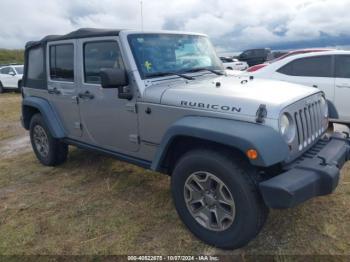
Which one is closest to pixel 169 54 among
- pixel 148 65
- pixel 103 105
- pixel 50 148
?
pixel 148 65

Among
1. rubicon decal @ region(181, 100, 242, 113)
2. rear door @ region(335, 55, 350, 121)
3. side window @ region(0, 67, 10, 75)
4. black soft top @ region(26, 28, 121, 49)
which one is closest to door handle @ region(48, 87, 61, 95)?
black soft top @ region(26, 28, 121, 49)

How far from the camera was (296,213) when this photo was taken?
3457mm

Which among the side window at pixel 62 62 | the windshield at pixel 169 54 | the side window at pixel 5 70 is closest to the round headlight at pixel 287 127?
the windshield at pixel 169 54

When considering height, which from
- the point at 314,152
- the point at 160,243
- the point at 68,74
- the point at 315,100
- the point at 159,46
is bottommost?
the point at 160,243

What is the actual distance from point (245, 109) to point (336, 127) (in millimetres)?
1698

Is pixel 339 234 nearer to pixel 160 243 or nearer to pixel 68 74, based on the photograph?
pixel 160 243

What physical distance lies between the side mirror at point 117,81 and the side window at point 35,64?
6.81 ft

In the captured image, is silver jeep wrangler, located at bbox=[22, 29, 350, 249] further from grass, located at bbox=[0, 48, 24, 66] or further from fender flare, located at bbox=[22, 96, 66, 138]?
grass, located at bbox=[0, 48, 24, 66]

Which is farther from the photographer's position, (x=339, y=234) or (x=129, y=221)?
(x=129, y=221)

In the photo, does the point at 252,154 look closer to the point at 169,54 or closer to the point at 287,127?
the point at 287,127

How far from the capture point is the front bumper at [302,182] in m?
2.39

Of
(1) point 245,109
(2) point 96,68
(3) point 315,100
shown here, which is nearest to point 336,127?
(3) point 315,100

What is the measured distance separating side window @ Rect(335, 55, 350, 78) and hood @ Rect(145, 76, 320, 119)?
3239mm

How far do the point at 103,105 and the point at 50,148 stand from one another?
165 centimetres
